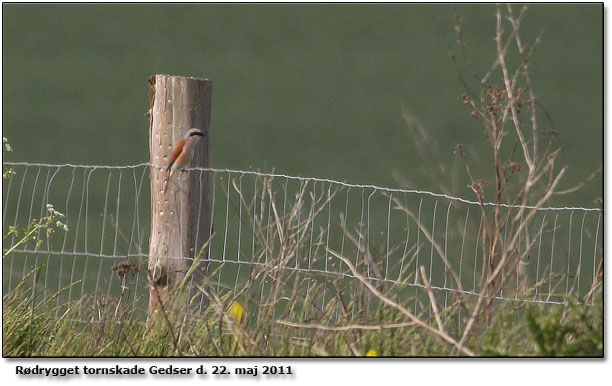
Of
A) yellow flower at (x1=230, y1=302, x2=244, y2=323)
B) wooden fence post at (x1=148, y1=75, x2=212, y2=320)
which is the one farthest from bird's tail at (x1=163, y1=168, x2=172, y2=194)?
yellow flower at (x1=230, y1=302, x2=244, y2=323)

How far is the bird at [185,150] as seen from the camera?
4.12 metres

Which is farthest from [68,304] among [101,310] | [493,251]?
[493,251]

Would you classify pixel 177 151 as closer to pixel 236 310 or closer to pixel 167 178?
pixel 167 178

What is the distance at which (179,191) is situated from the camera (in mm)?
4168

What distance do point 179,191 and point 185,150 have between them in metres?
0.20

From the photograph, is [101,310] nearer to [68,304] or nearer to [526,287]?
[68,304]

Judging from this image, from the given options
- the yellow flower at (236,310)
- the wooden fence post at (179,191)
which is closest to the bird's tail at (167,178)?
the wooden fence post at (179,191)

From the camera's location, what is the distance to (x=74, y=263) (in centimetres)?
462

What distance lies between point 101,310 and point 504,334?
169cm

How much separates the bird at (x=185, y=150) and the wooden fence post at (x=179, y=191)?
0.09 ft

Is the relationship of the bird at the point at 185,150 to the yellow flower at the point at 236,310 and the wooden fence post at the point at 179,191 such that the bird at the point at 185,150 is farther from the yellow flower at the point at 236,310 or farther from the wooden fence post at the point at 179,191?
the yellow flower at the point at 236,310

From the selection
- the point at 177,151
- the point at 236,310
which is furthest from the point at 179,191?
the point at 236,310
